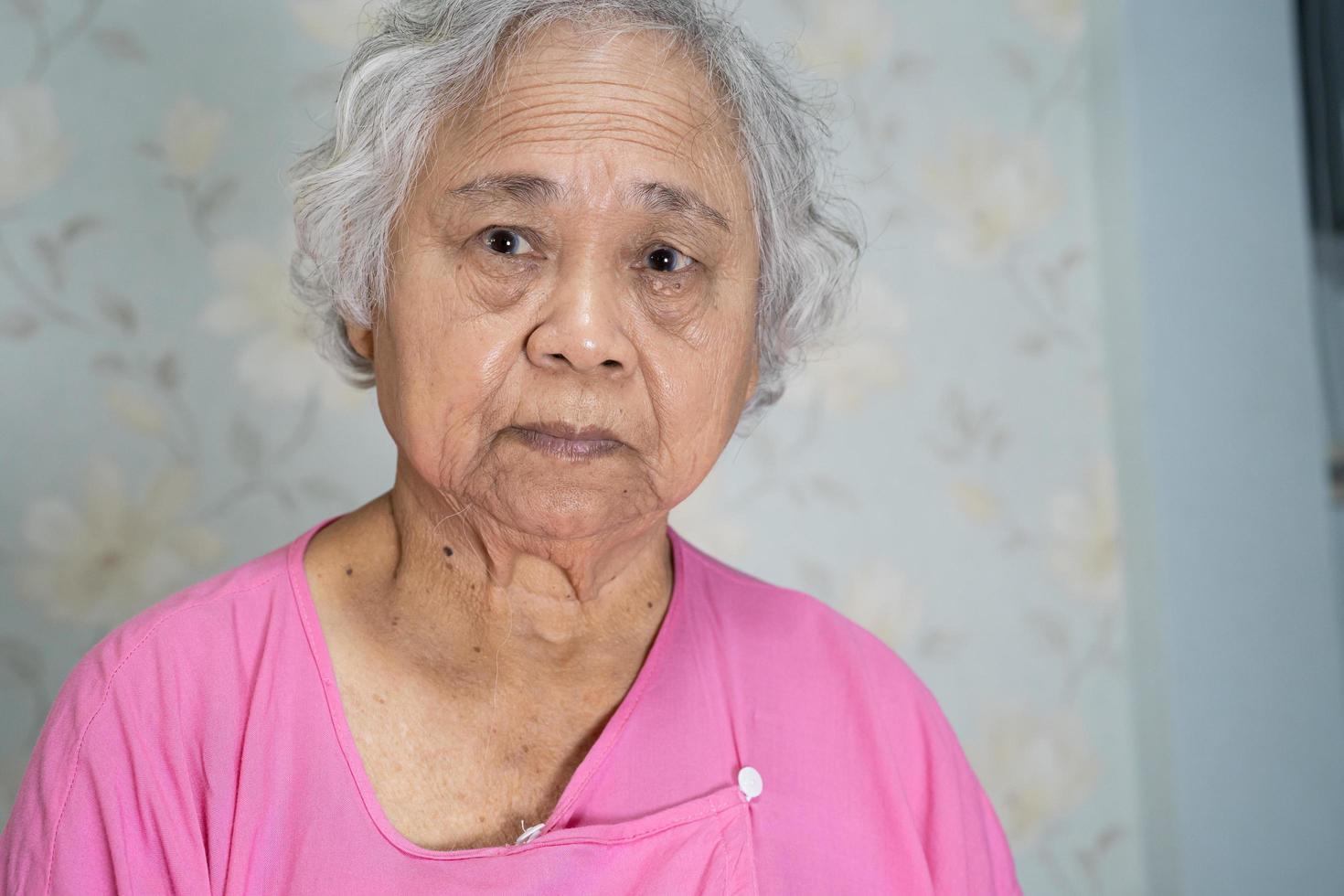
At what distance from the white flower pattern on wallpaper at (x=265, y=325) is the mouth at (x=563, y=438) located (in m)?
0.79

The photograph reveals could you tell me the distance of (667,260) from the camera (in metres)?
1.04

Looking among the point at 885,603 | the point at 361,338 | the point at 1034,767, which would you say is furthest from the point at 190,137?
the point at 1034,767

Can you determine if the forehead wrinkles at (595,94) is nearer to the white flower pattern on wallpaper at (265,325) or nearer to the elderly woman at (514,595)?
the elderly woman at (514,595)

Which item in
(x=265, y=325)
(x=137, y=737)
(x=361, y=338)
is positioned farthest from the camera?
(x=265, y=325)

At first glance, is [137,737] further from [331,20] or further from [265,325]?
[331,20]

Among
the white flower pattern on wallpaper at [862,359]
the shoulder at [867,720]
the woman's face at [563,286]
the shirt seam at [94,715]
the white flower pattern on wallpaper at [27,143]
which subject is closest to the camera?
the shirt seam at [94,715]

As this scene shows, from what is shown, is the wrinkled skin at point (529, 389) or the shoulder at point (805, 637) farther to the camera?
the shoulder at point (805, 637)

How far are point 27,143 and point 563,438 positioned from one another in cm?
108

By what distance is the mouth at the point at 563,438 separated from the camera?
3.23 feet

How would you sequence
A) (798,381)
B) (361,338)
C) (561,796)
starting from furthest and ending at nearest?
(798,381) → (361,338) → (561,796)

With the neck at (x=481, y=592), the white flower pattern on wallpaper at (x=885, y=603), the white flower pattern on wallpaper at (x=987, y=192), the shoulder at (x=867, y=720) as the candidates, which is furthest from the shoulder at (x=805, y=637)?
the white flower pattern on wallpaper at (x=987, y=192)

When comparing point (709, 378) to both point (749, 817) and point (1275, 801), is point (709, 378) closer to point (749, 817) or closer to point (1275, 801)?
point (749, 817)

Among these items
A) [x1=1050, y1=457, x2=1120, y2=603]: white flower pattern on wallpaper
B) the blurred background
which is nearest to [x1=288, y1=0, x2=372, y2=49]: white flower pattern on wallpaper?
the blurred background

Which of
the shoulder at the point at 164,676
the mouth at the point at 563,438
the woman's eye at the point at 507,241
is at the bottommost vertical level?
the shoulder at the point at 164,676
